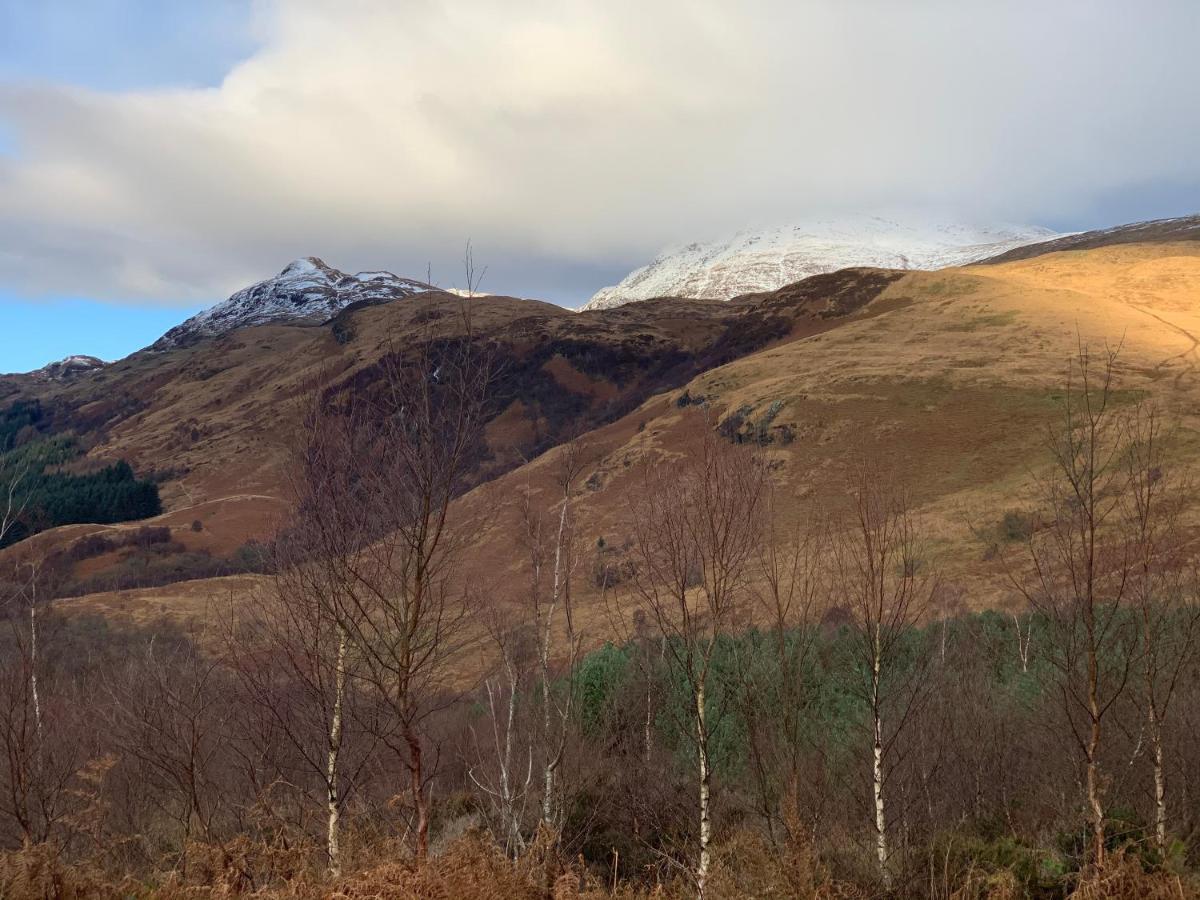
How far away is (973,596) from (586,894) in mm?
25601

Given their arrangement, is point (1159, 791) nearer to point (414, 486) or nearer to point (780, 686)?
point (780, 686)

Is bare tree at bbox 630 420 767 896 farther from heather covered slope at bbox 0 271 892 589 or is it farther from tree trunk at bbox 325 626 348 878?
heather covered slope at bbox 0 271 892 589

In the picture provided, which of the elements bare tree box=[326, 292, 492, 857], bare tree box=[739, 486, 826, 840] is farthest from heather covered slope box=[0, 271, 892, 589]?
bare tree box=[326, 292, 492, 857]

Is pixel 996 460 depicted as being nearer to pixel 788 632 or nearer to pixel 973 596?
pixel 973 596

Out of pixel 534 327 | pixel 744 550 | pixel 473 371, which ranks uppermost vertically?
pixel 534 327

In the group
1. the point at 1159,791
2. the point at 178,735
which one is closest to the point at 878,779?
the point at 1159,791

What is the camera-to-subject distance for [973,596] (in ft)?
89.0

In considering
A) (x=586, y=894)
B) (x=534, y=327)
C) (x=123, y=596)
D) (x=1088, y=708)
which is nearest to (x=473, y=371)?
(x=586, y=894)

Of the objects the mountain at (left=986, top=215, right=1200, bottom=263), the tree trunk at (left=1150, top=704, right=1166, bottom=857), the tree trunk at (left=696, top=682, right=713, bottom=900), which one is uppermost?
the mountain at (left=986, top=215, right=1200, bottom=263)

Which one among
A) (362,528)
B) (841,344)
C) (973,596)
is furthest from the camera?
(841,344)

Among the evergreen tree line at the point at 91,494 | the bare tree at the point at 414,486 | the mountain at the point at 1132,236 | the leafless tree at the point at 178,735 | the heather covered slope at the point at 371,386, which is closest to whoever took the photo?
the bare tree at the point at 414,486

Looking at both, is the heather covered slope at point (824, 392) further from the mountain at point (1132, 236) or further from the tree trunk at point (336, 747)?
the mountain at point (1132, 236)

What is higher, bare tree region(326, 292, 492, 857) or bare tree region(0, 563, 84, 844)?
bare tree region(326, 292, 492, 857)

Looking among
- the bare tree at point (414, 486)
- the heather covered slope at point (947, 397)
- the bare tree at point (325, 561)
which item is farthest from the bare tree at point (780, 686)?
the heather covered slope at point (947, 397)
